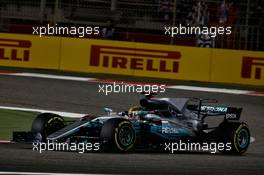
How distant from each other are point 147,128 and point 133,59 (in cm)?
1178

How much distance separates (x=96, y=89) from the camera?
66.8 ft

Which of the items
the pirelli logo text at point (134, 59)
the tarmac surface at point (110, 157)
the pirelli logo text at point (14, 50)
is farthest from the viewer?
the pirelli logo text at point (14, 50)

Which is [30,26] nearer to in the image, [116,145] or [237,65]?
[237,65]

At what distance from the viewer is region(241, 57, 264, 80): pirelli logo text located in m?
22.7

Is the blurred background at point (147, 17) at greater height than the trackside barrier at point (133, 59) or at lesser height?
greater

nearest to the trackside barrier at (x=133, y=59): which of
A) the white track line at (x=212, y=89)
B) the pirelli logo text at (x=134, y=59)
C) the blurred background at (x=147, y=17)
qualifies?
the pirelli logo text at (x=134, y=59)

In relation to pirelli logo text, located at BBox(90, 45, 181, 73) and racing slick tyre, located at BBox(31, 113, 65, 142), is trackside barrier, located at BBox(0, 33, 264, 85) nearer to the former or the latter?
pirelli logo text, located at BBox(90, 45, 181, 73)

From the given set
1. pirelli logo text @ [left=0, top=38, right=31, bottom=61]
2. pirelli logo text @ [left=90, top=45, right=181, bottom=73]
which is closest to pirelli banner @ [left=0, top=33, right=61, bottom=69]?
pirelli logo text @ [left=0, top=38, right=31, bottom=61]

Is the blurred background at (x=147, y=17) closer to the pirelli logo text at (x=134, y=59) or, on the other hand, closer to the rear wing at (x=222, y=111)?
the pirelli logo text at (x=134, y=59)

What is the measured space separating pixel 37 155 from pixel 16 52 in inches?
531

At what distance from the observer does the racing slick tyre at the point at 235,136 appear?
12.6 meters

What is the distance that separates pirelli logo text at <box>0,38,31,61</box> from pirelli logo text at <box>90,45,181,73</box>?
6.27ft

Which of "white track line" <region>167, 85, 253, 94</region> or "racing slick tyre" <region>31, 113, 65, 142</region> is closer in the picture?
"racing slick tyre" <region>31, 113, 65, 142</region>

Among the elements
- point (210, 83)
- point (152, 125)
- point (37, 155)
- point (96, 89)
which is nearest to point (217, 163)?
point (152, 125)
